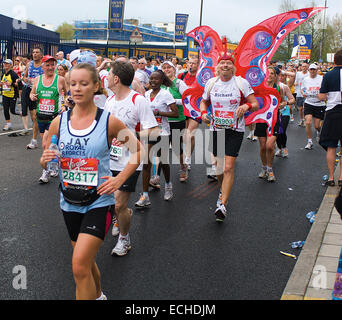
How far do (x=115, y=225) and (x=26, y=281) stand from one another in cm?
148

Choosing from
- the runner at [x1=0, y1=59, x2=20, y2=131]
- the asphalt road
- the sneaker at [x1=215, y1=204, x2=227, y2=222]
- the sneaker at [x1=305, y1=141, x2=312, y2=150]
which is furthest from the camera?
the runner at [x1=0, y1=59, x2=20, y2=131]

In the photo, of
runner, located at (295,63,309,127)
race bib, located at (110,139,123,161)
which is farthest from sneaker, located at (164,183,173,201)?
runner, located at (295,63,309,127)

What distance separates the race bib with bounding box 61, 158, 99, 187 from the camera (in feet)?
10.0

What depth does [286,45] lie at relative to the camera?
54.8 m

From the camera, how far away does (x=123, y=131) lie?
124 inches

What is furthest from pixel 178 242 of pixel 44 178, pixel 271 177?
pixel 271 177

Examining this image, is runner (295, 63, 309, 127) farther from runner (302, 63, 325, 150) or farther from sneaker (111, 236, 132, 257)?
sneaker (111, 236, 132, 257)

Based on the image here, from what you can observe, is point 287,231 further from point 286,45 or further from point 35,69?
point 286,45

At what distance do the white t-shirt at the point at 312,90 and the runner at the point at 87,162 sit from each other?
8470mm

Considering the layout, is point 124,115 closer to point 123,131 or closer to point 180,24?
point 123,131

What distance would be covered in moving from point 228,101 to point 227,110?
12 centimetres

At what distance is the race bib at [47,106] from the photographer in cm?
780

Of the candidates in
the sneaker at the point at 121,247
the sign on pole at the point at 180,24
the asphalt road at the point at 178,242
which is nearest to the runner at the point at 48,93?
the asphalt road at the point at 178,242

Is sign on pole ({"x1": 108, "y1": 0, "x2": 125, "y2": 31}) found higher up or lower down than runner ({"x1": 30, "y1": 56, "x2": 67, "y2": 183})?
higher up
